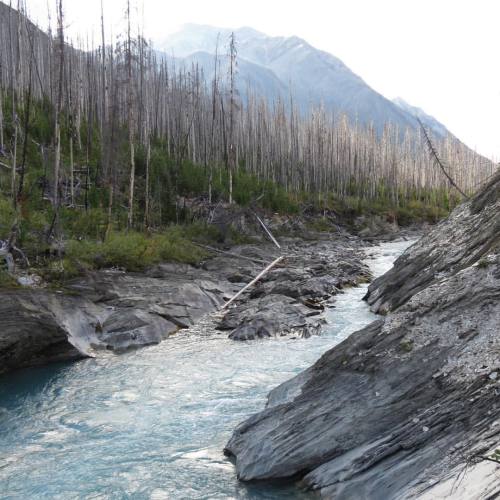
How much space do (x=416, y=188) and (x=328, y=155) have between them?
15838 mm

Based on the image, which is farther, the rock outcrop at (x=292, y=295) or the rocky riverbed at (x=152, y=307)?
the rock outcrop at (x=292, y=295)

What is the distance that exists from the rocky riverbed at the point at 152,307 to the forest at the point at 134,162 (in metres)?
1.38

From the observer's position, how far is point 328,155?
4775cm

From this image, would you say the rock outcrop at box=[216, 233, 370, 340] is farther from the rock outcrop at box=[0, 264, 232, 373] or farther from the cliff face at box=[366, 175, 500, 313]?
the cliff face at box=[366, 175, 500, 313]

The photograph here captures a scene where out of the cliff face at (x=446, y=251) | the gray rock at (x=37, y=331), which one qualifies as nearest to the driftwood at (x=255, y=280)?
the cliff face at (x=446, y=251)

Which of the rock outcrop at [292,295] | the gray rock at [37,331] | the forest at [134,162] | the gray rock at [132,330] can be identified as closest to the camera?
the gray rock at [37,331]

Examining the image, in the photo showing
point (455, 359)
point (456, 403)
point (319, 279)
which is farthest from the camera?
point (319, 279)

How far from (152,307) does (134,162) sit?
13.1 meters

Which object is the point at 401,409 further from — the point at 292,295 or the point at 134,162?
the point at 134,162

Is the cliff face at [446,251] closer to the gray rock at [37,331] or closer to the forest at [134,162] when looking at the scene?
the forest at [134,162]

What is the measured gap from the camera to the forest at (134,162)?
16.2 meters

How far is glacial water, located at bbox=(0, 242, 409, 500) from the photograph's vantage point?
5.78 meters

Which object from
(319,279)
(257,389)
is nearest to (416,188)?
(319,279)

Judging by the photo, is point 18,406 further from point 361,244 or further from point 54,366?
point 361,244
